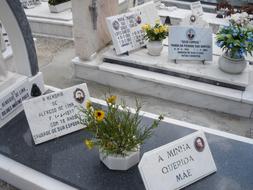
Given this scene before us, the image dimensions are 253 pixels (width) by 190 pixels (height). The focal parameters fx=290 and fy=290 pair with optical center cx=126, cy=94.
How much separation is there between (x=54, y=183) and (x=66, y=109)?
0.55 m

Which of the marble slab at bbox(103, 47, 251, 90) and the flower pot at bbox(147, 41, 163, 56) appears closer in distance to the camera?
the marble slab at bbox(103, 47, 251, 90)

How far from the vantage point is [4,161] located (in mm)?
2066

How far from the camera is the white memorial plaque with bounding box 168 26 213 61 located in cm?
360

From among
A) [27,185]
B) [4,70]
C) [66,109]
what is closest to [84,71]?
[4,70]

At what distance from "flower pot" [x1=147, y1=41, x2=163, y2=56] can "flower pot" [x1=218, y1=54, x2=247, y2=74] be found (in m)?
0.80

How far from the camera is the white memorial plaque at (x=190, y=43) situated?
360 centimetres

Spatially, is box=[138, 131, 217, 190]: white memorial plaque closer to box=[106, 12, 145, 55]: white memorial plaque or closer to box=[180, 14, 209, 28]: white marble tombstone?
box=[106, 12, 145, 55]: white memorial plaque

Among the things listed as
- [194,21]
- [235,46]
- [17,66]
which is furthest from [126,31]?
[17,66]

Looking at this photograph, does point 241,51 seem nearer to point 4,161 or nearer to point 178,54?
point 178,54

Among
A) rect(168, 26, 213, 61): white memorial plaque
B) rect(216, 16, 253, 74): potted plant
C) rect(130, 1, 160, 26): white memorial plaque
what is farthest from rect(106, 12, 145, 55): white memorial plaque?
rect(216, 16, 253, 74): potted plant

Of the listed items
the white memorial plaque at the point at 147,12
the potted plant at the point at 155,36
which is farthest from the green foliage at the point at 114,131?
the white memorial plaque at the point at 147,12

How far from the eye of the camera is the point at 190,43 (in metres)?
3.64

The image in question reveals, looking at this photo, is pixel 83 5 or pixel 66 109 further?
pixel 83 5

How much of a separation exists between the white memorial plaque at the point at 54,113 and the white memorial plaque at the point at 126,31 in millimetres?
→ 1647
